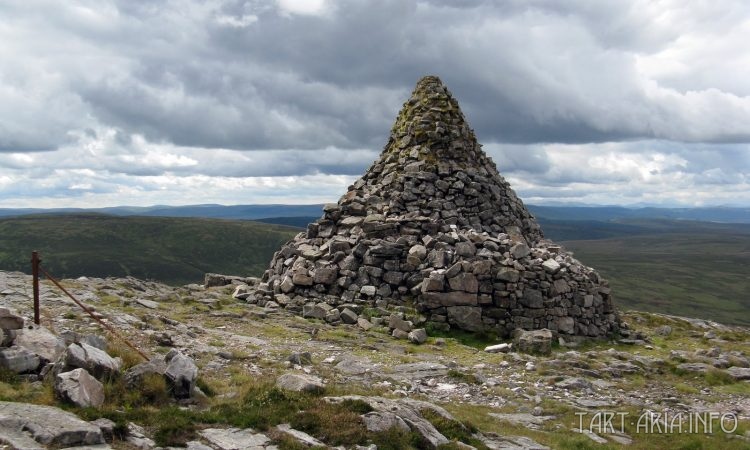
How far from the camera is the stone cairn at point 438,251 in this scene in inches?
1117

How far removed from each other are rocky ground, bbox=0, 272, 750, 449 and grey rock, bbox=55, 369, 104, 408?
176mm

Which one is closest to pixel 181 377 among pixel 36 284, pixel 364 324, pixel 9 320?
pixel 9 320

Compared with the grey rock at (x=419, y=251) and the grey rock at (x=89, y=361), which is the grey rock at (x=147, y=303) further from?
the grey rock at (x=89, y=361)

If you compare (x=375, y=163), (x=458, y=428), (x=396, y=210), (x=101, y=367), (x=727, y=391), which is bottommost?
(x=727, y=391)

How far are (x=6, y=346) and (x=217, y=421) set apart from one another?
6042 millimetres

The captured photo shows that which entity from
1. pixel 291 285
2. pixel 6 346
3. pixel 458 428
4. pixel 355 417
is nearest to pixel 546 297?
pixel 291 285

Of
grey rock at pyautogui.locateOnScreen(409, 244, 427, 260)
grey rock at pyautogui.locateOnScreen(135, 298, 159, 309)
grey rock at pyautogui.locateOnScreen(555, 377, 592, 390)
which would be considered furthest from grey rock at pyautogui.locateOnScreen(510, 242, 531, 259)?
grey rock at pyautogui.locateOnScreen(135, 298, 159, 309)

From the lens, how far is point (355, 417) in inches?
485

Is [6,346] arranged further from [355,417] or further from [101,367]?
[355,417]

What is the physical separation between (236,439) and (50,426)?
3249mm

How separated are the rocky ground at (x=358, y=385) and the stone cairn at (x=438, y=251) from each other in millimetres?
1519

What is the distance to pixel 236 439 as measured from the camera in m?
11.2

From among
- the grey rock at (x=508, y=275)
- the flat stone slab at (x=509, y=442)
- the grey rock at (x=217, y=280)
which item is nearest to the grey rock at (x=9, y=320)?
the flat stone slab at (x=509, y=442)

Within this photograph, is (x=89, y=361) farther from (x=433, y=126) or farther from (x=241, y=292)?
(x=433, y=126)
